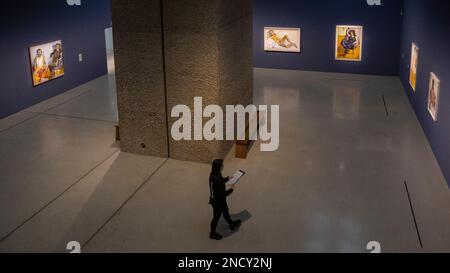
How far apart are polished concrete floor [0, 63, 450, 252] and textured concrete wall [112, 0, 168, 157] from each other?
56 cm

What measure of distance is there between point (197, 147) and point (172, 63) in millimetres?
2237

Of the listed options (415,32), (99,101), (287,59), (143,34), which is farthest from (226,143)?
(287,59)

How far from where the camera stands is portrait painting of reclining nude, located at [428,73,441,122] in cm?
1152

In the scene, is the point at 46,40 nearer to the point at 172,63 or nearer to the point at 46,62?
the point at 46,62

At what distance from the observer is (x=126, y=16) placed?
11078 mm

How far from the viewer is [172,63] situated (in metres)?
11.1

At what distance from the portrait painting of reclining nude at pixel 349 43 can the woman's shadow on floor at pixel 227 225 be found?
14036 millimetres

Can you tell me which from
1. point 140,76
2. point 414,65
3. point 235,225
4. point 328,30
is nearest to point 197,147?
point 140,76

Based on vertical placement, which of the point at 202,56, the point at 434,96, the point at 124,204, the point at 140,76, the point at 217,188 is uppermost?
the point at 202,56

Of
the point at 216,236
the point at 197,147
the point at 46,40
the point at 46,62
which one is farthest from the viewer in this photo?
the point at 46,62

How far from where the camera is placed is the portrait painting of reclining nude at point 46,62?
1650cm

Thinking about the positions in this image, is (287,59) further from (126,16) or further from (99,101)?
(126,16)

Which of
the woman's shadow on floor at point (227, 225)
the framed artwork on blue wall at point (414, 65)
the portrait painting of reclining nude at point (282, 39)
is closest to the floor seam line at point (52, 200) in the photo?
the woman's shadow on floor at point (227, 225)

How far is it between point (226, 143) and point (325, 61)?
37.1 feet
